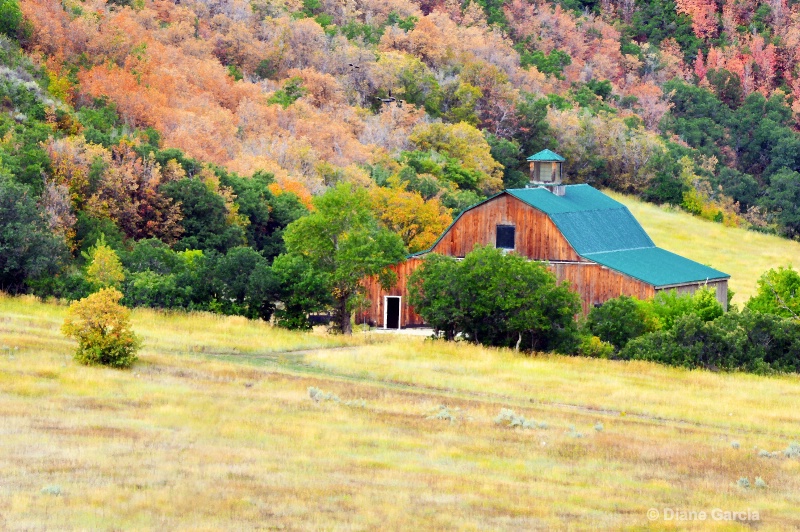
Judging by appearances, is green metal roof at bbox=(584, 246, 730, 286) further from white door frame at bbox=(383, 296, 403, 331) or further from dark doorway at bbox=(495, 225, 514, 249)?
white door frame at bbox=(383, 296, 403, 331)

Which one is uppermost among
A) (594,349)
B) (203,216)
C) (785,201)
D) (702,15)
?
(702,15)

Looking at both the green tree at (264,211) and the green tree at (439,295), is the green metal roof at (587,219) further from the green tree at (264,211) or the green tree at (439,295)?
the green tree at (264,211)

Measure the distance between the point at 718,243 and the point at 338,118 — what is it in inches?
1116

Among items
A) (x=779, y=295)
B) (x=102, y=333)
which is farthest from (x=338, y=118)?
(x=102, y=333)

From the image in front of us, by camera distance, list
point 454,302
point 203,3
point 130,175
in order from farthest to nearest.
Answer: point 203,3 < point 130,175 < point 454,302

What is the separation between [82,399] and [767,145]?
373 ft

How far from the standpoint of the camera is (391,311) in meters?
59.8

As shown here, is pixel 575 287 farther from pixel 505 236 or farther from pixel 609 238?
pixel 609 238

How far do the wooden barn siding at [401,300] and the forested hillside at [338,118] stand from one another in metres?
4.44

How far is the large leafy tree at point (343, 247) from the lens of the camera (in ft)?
172

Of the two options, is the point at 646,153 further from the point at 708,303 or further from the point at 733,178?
the point at 708,303

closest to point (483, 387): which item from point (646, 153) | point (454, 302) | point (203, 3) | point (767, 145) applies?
point (454, 302)

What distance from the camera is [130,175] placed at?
202ft

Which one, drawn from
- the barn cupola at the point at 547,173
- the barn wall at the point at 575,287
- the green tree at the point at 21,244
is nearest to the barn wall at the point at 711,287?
the barn wall at the point at 575,287
